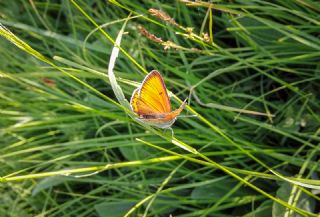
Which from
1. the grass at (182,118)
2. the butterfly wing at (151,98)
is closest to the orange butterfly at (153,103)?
the butterfly wing at (151,98)

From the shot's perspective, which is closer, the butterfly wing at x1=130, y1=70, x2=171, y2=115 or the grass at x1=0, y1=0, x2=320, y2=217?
the butterfly wing at x1=130, y1=70, x2=171, y2=115

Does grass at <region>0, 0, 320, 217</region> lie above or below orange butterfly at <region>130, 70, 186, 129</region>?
below

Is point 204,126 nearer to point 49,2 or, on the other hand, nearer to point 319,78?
point 319,78

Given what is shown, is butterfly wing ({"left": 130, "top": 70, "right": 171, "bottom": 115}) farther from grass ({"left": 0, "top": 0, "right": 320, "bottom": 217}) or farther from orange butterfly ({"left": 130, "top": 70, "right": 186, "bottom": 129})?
grass ({"left": 0, "top": 0, "right": 320, "bottom": 217})

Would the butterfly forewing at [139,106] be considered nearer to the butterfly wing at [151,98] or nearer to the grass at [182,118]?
the butterfly wing at [151,98]

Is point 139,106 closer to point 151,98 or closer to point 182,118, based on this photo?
point 151,98

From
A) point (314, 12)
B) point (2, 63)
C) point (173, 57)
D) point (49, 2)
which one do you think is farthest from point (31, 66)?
point (314, 12)

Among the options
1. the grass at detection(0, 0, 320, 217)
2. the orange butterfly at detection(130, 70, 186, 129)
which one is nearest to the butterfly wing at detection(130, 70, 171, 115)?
the orange butterfly at detection(130, 70, 186, 129)
